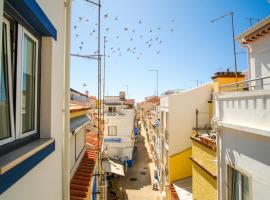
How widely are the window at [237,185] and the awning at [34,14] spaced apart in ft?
17.7

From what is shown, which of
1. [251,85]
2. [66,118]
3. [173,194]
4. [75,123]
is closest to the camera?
[66,118]

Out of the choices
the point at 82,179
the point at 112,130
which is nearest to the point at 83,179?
the point at 82,179

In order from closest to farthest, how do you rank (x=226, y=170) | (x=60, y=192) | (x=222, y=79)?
(x=60, y=192) < (x=226, y=170) < (x=222, y=79)

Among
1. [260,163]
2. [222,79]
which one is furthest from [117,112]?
[260,163]

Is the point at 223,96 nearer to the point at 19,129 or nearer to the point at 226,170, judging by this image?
the point at 226,170

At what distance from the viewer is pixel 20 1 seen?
2.12 metres

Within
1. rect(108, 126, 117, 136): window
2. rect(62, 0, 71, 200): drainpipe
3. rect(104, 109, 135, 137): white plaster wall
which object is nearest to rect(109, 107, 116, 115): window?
rect(104, 109, 135, 137): white plaster wall

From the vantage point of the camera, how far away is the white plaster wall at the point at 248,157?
15.4 feet

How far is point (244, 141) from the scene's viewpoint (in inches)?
215

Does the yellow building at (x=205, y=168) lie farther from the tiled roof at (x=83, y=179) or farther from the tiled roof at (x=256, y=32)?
the tiled roof at (x=83, y=179)

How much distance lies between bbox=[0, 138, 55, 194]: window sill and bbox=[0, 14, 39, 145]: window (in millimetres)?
162

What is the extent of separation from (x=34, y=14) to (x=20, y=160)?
151 cm

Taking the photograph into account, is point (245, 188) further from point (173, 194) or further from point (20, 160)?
point (173, 194)

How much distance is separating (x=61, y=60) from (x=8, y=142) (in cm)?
195
